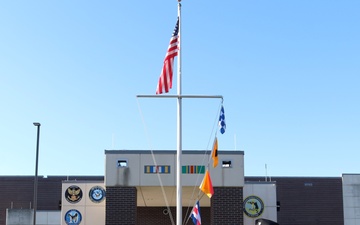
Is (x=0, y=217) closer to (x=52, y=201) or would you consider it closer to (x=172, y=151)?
(x=52, y=201)

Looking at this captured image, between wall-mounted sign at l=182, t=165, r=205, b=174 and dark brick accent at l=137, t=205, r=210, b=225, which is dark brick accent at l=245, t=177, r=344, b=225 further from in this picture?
wall-mounted sign at l=182, t=165, r=205, b=174

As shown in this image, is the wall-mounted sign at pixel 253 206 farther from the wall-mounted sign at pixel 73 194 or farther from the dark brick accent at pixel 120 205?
the wall-mounted sign at pixel 73 194

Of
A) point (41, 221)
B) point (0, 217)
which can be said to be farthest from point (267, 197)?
point (0, 217)

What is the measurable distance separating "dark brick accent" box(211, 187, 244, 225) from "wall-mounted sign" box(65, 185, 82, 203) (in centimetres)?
801

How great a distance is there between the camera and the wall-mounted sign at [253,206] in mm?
34094

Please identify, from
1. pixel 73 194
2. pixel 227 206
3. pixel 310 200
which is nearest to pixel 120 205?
pixel 227 206

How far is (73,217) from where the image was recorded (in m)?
34.6

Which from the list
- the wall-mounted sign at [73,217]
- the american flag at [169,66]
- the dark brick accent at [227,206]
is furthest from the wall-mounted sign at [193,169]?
the american flag at [169,66]

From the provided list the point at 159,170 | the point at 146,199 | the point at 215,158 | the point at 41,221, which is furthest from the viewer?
the point at 41,221

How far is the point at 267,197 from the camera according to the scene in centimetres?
3462

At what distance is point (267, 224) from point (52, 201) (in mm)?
35630

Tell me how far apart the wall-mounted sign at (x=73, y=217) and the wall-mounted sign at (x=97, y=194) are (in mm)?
1001

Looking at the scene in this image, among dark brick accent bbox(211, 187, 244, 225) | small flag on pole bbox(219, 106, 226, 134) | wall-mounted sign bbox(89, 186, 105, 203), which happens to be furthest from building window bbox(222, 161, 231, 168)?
wall-mounted sign bbox(89, 186, 105, 203)

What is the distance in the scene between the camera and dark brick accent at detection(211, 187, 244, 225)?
98.9 ft
